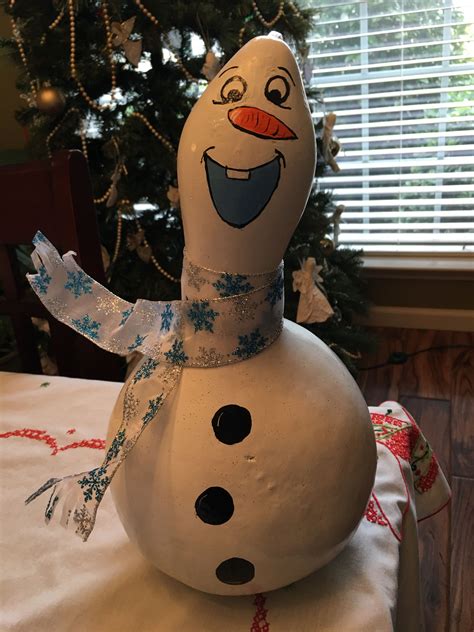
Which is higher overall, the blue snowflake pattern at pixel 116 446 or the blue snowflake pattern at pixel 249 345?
the blue snowflake pattern at pixel 249 345

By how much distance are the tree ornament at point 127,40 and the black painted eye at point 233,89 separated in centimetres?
86

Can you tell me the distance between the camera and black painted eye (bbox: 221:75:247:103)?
35 cm

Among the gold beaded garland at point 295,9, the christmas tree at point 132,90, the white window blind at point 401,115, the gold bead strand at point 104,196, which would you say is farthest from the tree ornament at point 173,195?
the white window blind at point 401,115

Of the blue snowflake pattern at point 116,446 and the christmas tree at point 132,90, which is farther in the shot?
the christmas tree at point 132,90

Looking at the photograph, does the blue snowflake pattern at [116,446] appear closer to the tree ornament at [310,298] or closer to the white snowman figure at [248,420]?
the white snowman figure at [248,420]

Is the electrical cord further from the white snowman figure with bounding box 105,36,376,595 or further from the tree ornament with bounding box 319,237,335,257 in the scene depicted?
the white snowman figure with bounding box 105,36,376,595

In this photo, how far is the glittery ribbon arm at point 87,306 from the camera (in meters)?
0.41

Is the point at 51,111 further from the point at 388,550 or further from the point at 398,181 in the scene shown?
the point at 398,181

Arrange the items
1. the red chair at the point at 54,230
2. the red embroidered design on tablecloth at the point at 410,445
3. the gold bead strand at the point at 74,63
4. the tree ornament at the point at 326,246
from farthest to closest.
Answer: the tree ornament at the point at 326,246, the gold bead strand at the point at 74,63, the red chair at the point at 54,230, the red embroidered design on tablecloth at the point at 410,445

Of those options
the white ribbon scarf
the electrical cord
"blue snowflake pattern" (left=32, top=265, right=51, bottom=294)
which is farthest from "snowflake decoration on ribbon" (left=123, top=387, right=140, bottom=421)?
the electrical cord

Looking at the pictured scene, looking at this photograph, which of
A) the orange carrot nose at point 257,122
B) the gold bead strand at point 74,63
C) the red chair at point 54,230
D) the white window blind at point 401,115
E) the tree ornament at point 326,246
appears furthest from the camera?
the white window blind at point 401,115

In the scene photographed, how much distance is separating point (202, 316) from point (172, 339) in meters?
0.03

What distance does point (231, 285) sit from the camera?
1.25 ft

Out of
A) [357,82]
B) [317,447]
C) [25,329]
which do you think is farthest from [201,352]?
[357,82]
